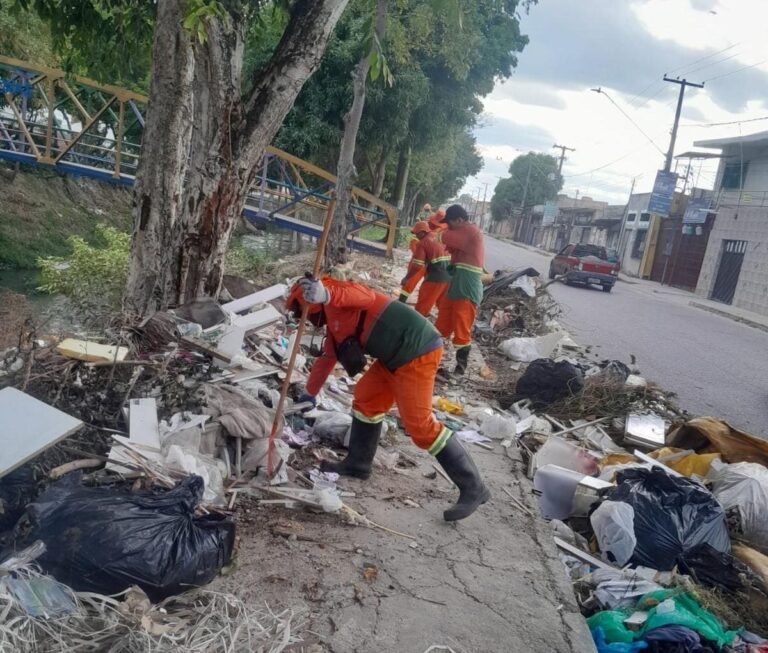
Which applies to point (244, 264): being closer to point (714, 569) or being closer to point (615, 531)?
point (615, 531)

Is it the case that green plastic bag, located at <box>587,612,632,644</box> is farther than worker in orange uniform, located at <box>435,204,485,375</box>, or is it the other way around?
worker in orange uniform, located at <box>435,204,485,375</box>

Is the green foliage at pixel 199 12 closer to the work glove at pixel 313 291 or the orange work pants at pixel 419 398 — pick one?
the work glove at pixel 313 291

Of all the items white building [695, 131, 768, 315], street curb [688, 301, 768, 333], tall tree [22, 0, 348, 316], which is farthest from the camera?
white building [695, 131, 768, 315]

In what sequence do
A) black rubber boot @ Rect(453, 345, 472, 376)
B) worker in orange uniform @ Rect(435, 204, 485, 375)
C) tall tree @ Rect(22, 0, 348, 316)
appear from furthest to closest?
black rubber boot @ Rect(453, 345, 472, 376), worker in orange uniform @ Rect(435, 204, 485, 375), tall tree @ Rect(22, 0, 348, 316)

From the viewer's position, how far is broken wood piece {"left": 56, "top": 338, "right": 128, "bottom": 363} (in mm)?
4043

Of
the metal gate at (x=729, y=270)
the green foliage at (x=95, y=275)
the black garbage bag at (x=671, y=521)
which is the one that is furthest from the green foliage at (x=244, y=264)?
the metal gate at (x=729, y=270)

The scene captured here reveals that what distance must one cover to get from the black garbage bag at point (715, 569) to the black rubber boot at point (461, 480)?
120 centimetres

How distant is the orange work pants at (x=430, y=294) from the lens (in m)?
7.78

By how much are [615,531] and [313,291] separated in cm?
224

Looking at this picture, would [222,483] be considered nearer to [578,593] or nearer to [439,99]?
[578,593]

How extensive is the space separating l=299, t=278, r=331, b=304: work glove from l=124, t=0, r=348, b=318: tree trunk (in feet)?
7.16

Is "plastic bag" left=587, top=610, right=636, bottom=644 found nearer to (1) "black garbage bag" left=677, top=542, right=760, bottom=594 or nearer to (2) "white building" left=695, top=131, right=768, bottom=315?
(1) "black garbage bag" left=677, top=542, right=760, bottom=594

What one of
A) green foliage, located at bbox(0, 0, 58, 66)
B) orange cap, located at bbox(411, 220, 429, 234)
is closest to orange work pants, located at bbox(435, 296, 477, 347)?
orange cap, located at bbox(411, 220, 429, 234)

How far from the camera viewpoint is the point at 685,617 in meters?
3.03
